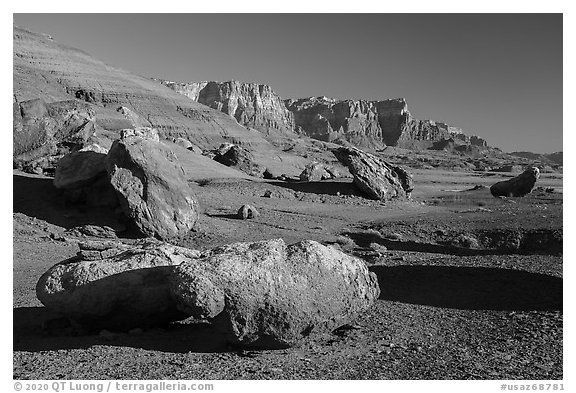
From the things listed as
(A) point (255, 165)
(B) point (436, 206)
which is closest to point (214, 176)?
(A) point (255, 165)

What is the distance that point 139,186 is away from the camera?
13719mm

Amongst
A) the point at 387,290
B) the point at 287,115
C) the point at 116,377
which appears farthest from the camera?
the point at 287,115

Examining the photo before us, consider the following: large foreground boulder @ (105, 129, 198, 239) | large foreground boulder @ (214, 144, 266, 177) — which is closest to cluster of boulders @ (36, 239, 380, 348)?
large foreground boulder @ (105, 129, 198, 239)

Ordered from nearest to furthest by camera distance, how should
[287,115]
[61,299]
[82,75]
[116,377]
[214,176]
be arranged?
[116,377] → [61,299] → [214,176] → [82,75] → [287,115]

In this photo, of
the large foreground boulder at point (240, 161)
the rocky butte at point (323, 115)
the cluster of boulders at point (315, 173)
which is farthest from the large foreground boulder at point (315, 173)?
the rocky butte at point (323, 115)

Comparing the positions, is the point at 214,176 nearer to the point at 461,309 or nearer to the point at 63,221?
the point at 63,221

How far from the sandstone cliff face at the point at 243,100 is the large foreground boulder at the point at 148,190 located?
5842 inches

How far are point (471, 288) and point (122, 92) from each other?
57.8 metres

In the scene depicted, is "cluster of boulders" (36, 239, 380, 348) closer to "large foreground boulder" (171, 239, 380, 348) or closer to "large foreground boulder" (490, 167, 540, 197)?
"large foreground boulder" (171, 239, 380, 348)

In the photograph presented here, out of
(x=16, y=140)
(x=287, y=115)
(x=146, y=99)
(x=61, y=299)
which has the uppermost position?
(x=287, y=115)

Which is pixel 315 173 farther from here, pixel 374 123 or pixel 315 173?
pixel 374 123

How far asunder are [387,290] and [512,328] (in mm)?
2442

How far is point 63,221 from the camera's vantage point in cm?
1395

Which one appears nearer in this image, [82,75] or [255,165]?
[255,165]
